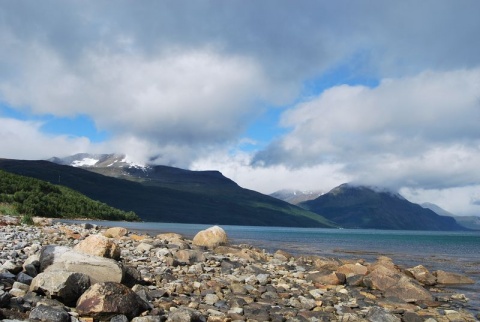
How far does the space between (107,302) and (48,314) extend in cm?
159

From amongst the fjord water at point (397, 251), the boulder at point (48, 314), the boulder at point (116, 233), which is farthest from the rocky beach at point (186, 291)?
the boulder at point (116, 233)

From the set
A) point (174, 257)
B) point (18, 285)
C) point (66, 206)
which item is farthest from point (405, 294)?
point (66, 206)

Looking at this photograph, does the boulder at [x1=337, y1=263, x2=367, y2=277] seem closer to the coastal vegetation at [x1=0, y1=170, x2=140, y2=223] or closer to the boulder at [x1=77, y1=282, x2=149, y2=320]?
the boulder at [x1=77, y1=282, x2=149, y2=320]

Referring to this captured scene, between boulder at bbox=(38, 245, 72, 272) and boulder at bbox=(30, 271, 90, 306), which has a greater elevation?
boulder at bbox=(38, 245, 72, 272)

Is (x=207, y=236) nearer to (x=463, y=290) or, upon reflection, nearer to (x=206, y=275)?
(x=206, y=275)

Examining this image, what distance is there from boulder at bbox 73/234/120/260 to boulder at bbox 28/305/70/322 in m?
6.98

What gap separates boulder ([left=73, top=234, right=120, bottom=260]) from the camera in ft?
59.0

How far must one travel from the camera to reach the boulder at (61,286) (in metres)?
12.3

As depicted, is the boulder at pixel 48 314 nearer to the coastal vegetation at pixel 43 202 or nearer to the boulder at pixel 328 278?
the boulder at pixel 328 278

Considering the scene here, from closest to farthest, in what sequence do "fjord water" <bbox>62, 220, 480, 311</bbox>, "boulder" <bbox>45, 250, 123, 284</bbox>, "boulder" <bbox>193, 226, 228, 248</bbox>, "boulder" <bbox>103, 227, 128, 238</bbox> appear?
"boulder" <bbox>45, 250, 123, 284</bbox>
"fjord water" <bbox>62, 220, 480, 311</bbox>
"boulder" <bbox>193, 226, 228, 248</bbox>
"boulder" <bbox>103, 227, 128, 238</bbox>

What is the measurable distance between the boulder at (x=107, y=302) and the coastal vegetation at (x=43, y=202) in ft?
259

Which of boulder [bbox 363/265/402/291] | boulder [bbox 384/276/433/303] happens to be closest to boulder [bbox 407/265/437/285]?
boulder [bbox 363/265/402/291]

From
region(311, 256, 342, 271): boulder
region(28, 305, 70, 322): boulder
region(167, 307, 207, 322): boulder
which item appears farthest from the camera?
region(311, 256, 342, 271): boulder

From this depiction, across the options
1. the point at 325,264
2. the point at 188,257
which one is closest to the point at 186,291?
the point at 188,257
